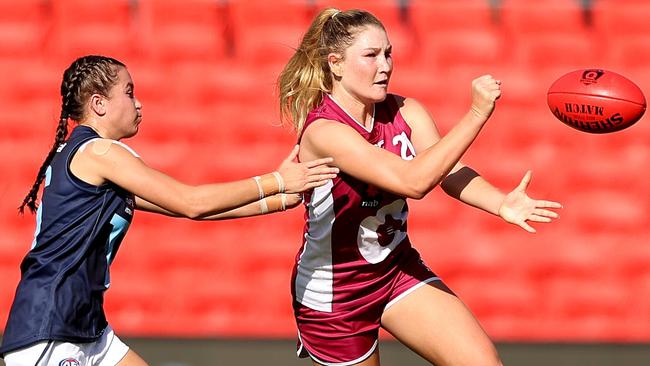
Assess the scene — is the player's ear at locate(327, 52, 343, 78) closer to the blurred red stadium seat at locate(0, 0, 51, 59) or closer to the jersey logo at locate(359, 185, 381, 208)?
the jersey logo at locate(359, 185, 381, 208)

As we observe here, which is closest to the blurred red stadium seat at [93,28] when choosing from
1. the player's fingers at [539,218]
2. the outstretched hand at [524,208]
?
the outstretched hand at [524,208]

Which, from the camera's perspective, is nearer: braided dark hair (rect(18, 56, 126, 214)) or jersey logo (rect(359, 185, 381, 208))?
braided dark hair (rect(18, 56, 126, 214))

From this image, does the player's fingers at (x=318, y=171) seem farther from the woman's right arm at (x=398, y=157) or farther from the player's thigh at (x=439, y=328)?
the player's thigh at (x=439, y=328)

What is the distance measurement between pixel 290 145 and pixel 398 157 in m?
3.17

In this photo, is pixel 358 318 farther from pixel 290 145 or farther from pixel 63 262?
pixel 290 145

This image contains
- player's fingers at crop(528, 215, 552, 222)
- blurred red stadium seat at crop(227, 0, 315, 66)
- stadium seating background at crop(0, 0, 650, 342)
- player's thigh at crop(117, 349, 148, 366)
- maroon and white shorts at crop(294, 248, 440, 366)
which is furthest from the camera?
blurred red stadium seat at crop(227, 0, 315, 66)

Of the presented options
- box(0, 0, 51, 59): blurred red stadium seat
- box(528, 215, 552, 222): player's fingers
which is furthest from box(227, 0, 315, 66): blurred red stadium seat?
box(528, 215, 552, 222): player's fingers

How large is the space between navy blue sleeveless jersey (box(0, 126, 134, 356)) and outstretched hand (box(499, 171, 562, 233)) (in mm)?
1350

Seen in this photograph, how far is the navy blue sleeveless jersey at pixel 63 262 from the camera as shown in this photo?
4.00m

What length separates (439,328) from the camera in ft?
14.1

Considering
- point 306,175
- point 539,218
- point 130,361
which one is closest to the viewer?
point 306,175

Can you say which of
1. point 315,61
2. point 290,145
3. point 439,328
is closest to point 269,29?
point 290,145

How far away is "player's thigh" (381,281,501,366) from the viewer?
13.9 feet

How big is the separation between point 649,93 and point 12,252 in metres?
3.90
